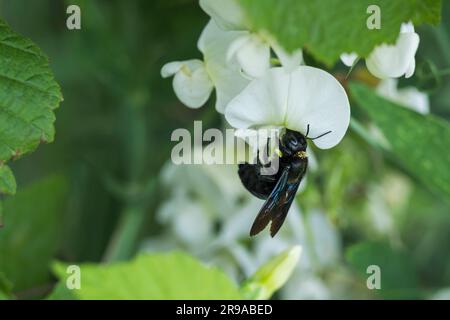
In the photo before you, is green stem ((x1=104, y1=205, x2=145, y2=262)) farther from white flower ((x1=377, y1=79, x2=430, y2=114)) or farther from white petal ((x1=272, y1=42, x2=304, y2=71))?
white petal ((x1=272, y1=42, x2=304, y2=71))

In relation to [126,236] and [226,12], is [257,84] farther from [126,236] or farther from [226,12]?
[126,236]

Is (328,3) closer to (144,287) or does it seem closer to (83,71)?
(144,287)

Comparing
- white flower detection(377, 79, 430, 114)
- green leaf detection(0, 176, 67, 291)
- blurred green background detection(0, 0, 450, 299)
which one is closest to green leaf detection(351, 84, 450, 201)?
→ blurred green background detection(0, 0, 450, 299)

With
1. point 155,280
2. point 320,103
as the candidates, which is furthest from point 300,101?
point 155,280

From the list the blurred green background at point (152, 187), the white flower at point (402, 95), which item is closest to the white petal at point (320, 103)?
the blurred green background at point (152, 187)
